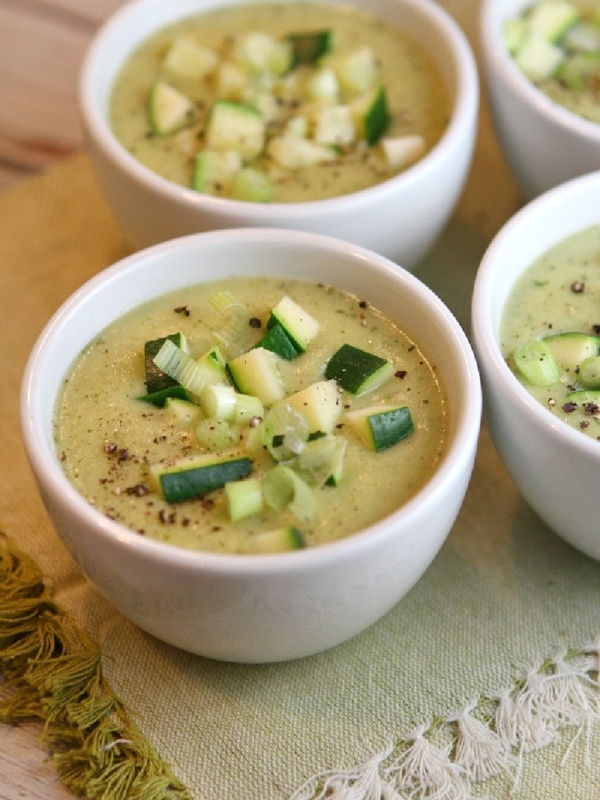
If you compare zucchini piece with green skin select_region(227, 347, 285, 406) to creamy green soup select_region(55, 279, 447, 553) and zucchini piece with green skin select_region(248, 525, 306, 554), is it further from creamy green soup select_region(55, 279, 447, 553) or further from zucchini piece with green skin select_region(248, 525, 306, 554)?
zucchini piece with green skin select_region(248, 525, 306, 554)

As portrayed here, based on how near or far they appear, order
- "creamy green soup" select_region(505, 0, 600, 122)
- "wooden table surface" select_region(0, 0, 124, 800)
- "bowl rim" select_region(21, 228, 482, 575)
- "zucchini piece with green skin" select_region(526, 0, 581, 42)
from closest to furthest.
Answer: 1. "bowl rim" select_region(21, 228, 482, 575)
2. "creamy green soup" select_region(505, 0, 600, 122)
3. "zucchini piece with green skin" select_region(526, 0, 581, 42)
4. "wooden table surface" select_region(0, 0, 124, 800)

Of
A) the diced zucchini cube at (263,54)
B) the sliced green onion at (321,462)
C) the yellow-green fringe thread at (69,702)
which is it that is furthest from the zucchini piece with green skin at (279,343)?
the diced zucchini cube at (263,54)

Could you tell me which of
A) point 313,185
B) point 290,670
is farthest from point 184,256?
point 290,670

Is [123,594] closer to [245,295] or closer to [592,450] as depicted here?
[245,295]

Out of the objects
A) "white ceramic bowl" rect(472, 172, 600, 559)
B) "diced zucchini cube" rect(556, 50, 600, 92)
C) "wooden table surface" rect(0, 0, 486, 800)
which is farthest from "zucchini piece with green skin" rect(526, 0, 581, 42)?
"white ceramic bowl" rect(472, 172, 600, 559)

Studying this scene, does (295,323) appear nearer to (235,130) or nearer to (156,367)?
(156,367)

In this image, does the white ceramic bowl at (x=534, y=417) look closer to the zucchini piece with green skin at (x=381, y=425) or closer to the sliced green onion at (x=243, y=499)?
the zucchini piece with green skin at (x=381, y=425)
